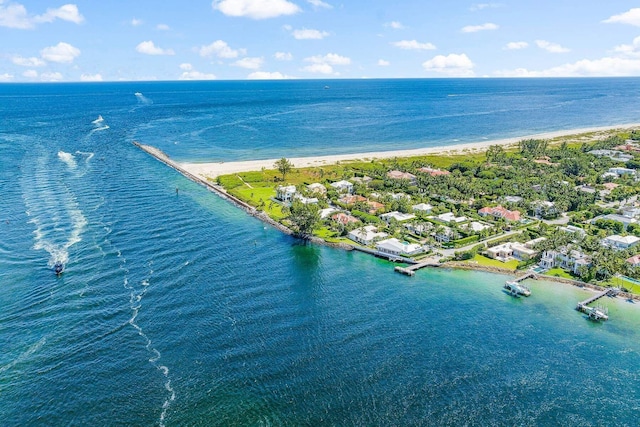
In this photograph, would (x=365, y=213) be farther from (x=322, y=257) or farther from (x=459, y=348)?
(x=459, y=348)

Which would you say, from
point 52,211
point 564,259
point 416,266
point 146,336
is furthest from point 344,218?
point 52,211

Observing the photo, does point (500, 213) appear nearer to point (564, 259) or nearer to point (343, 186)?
point (564, 259)

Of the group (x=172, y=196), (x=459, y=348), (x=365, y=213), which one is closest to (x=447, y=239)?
(x=365, y=213)

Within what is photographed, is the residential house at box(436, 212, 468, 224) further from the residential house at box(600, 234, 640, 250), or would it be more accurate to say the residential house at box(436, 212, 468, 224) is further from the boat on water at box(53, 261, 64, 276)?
the boat on water at box(53, 261, 64, 276)

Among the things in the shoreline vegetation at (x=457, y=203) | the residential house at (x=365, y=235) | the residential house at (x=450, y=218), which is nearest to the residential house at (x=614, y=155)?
the shoreline vegetation at (x=457, y=203)

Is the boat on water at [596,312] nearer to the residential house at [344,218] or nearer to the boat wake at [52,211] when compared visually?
the residential house at [344,218]

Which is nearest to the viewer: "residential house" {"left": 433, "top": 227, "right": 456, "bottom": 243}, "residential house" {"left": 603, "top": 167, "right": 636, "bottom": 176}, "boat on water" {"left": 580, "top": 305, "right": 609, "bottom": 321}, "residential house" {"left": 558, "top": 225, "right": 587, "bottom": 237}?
"boat on water" {"left": 580, "top": 305, "right": 609, "bottom": 321}

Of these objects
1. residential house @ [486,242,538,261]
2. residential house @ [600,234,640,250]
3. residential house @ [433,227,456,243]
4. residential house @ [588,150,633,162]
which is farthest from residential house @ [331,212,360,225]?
residential house @ [588,150,633,162]
